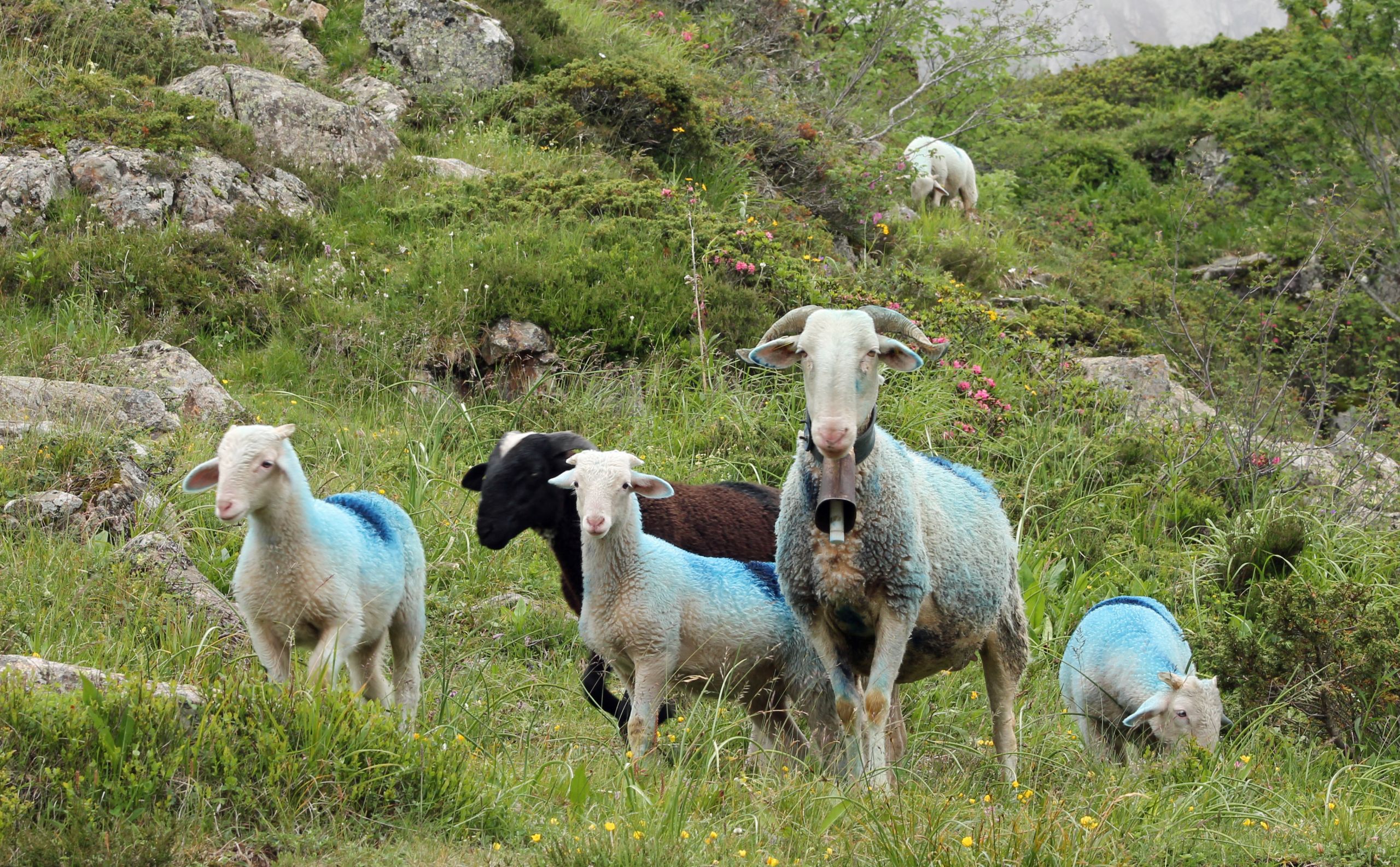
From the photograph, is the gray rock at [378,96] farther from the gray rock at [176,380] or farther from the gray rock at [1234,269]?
the gray rock at [1234,269]

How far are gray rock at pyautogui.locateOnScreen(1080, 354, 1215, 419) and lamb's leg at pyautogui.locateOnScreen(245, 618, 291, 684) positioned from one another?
8.15 m

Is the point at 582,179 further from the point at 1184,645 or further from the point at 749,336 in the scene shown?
the point at 1184,645

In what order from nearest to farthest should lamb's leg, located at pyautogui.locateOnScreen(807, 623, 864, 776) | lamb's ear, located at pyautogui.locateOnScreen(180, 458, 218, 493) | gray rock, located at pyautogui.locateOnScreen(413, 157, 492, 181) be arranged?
lamb's ear, located at pyautogui.locateOnScreen(180, 458, 218, 493)
lamb's leg, located at pyautogui.locateOnScreen(807, 623, 864, 776)
gray rock, located at pyautogui.locateOnScreen(413, 157, 492, 181)

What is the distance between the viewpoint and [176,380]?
870cm

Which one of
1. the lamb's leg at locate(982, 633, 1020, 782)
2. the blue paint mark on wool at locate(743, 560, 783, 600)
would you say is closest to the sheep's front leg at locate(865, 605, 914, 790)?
the blue paint mark on wool at locate(743, 560, 783, 600)

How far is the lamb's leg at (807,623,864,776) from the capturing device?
Result: 4.85m

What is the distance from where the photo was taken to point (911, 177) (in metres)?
15.4

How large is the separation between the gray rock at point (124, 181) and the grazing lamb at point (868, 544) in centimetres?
790

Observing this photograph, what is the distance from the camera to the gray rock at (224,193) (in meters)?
11.4

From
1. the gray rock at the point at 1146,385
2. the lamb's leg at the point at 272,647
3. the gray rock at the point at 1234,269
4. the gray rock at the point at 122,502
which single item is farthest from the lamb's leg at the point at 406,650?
the gray rock at the point at 1234,269

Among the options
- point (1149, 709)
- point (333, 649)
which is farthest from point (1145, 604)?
point (333, 649)

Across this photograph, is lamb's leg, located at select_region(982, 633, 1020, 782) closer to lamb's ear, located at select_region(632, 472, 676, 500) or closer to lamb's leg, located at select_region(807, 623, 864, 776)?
lamb's leg, located at select_region(807, 623, 864, 776)

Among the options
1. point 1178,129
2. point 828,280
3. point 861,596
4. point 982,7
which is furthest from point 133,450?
point 1178,129

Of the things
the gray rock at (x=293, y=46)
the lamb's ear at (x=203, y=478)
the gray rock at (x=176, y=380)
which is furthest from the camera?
the gray rock at (x=293, y=46)
